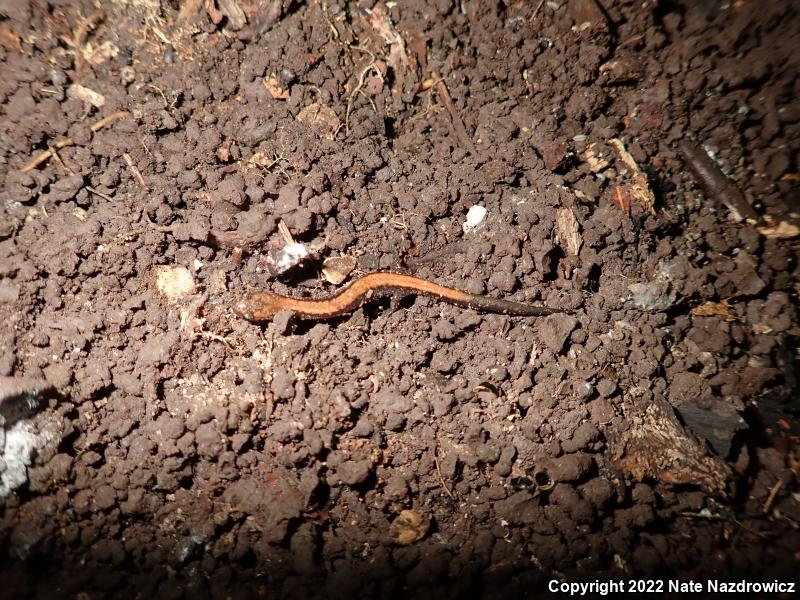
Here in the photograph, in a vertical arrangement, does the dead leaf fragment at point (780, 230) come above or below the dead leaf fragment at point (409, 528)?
above

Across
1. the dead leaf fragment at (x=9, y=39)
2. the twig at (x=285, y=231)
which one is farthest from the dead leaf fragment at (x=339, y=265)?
the dead leaf fragment at (x=9, y=39)

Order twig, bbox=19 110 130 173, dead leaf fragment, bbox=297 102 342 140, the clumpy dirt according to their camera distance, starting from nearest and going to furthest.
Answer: the clumpy dirt
twig, bbox=19 110 130 173
dead leaf fragment, bbox=297 102 342 140

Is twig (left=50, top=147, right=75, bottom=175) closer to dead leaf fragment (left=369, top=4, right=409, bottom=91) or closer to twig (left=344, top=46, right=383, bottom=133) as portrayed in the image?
twig (left=344, top=46, right=383, bottom=133)

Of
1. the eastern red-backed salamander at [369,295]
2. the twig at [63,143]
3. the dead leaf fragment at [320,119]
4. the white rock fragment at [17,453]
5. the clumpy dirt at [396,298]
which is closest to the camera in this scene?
the white rock fragment at [17,453]

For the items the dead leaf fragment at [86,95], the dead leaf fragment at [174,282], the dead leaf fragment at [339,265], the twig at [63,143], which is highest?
the dead leaf fragment at [86,95]

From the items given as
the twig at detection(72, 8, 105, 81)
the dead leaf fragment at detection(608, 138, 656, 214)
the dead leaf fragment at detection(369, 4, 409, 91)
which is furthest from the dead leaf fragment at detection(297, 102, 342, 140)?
the dead leaf fragment at detection(608, 138, 656, 214)

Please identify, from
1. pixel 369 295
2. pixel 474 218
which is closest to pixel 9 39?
pixel 369 295

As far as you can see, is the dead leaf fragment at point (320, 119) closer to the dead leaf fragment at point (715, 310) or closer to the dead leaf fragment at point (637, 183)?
the dead leaf fragment at point (637, 183)

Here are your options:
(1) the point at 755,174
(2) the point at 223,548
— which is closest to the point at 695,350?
(1) the point at 755,174
